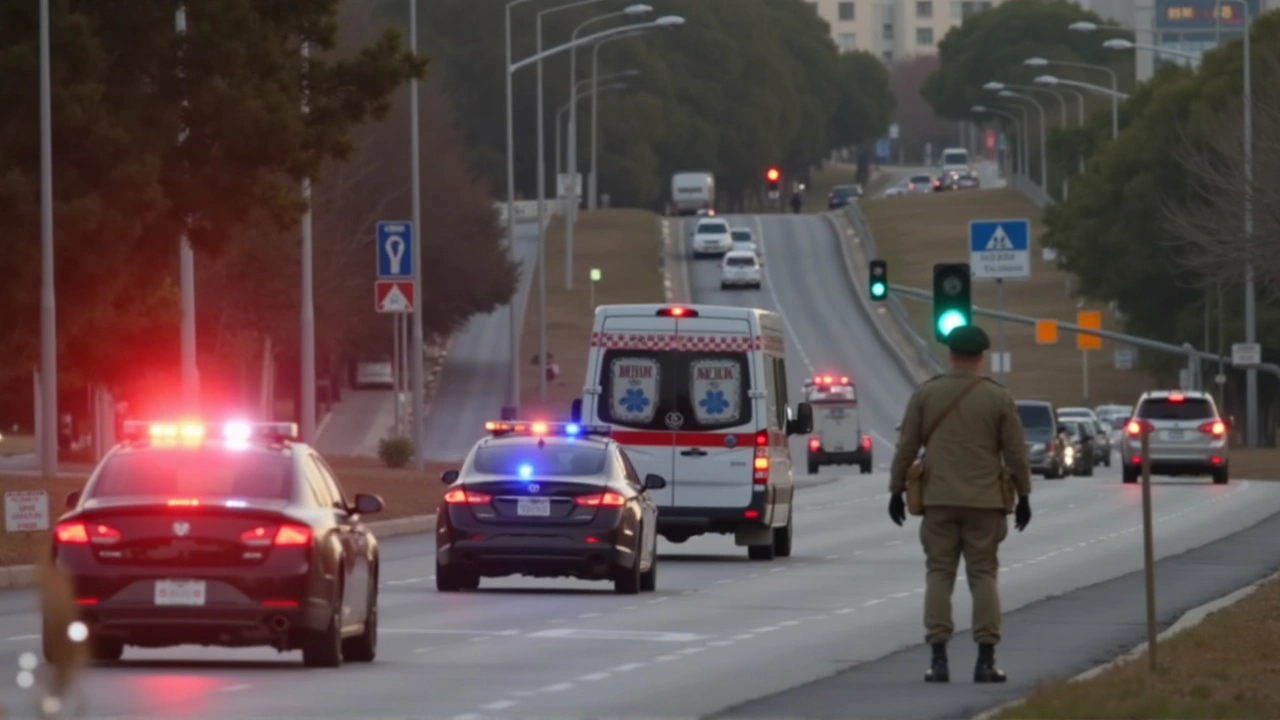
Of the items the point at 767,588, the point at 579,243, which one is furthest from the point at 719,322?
the point at 579,243

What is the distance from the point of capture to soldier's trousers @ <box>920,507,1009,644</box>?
15078mm

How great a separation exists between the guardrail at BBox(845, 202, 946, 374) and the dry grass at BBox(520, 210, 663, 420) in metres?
9.19

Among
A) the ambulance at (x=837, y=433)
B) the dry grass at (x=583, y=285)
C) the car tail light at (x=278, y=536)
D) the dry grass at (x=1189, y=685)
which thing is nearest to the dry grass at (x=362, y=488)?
the car tail light at (x=278, y=536)

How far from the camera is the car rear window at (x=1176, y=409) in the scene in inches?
2135

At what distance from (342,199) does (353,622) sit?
64386mm

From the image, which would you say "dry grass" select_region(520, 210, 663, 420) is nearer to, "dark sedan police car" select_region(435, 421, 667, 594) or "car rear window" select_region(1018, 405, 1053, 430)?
"car rear window" select_region(1018, 405, 1053, 430)

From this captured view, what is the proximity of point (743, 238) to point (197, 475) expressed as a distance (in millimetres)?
114687

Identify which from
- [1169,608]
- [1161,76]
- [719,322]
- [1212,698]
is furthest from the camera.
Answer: [1161,76]

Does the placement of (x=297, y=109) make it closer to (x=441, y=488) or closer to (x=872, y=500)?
(x=441, y=488)

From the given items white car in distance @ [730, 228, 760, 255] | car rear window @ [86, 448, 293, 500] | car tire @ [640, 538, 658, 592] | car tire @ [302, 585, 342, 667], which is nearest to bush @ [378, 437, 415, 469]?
car tire @ [640, 538, 658, 592]

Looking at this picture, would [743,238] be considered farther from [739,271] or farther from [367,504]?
[367,504]

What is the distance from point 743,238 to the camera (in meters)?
130

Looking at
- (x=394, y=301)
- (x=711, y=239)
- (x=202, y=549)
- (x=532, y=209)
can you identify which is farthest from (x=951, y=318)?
(x=532, y=209)

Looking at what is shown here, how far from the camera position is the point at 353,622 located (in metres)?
16.8
